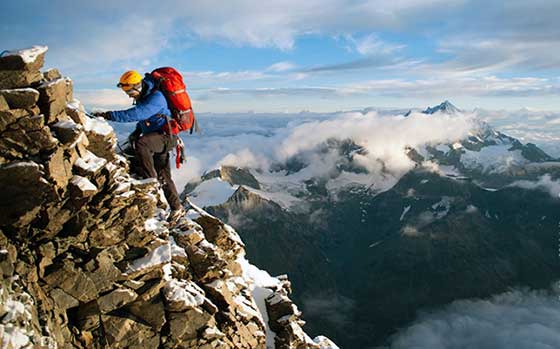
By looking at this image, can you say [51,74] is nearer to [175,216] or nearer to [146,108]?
[146,108]

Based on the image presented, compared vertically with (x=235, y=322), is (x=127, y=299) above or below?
above

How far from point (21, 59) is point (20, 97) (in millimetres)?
1409

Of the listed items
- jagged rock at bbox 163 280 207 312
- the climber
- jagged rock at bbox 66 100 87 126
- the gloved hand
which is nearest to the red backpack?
the climber

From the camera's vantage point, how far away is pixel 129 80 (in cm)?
1830

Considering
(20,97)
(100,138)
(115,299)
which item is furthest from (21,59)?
(115,299)

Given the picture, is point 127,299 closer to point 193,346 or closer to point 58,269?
point 58,269

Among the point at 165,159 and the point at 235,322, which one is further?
the point at 235,322

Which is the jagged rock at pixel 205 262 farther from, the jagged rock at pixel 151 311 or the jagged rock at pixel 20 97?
the jagged rock at pixel 20 97

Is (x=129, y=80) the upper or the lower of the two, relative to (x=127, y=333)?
upper

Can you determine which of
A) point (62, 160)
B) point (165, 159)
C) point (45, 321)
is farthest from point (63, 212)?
point (165, 159)

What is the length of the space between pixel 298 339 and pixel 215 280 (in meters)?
13.2

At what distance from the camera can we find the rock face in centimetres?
1417

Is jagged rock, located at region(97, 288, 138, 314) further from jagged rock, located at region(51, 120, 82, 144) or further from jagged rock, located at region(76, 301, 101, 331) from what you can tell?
jagged rock, located at region(51, 120, 82, 144)

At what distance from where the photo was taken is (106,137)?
17.9 m
